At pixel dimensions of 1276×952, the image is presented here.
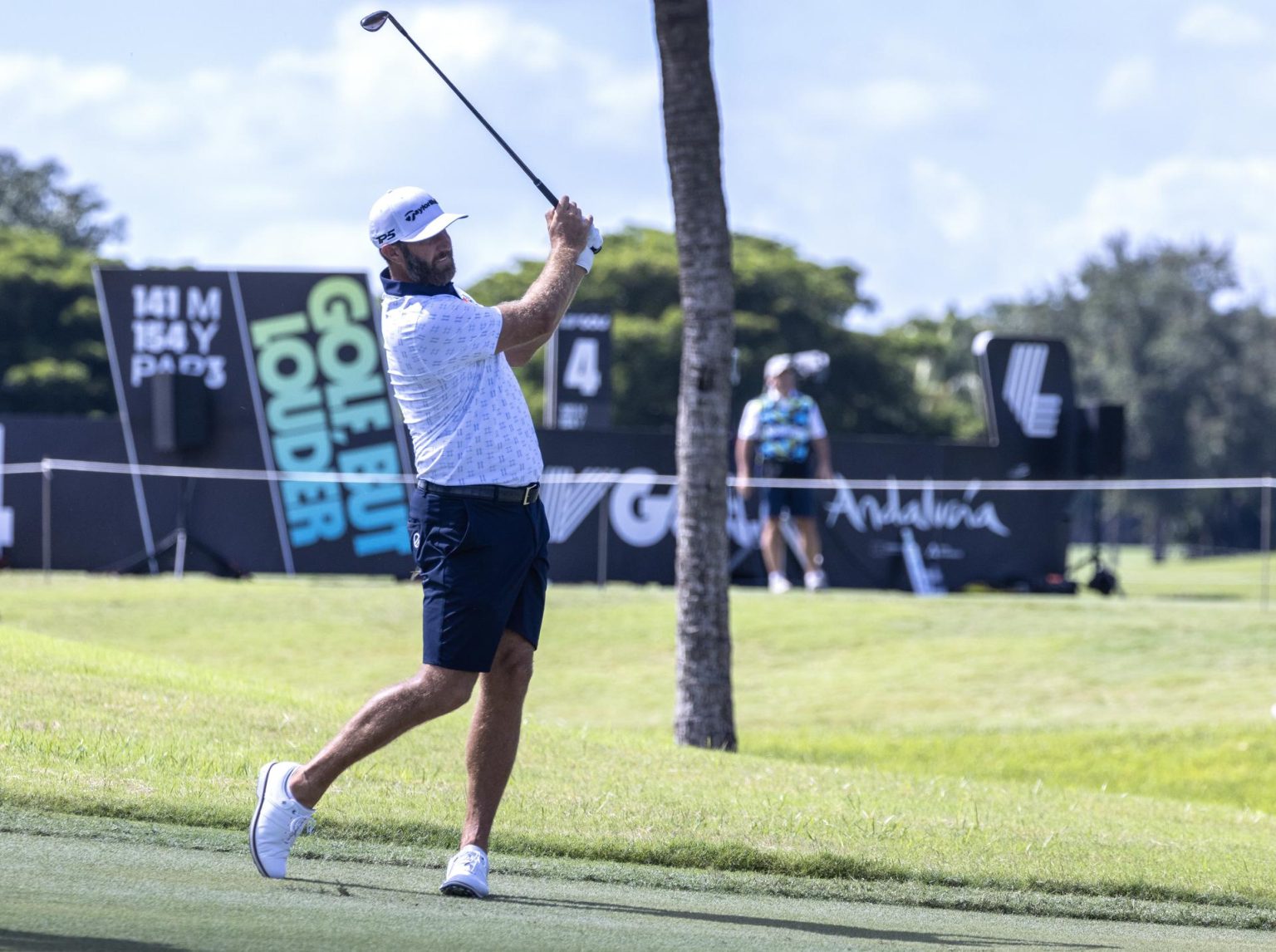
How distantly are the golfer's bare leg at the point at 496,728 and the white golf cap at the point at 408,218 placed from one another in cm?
120

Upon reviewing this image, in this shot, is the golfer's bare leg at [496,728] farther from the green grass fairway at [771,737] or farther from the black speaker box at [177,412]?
the black speaker box at [177,412]

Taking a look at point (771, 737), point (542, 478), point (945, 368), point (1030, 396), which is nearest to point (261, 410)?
point (542, 478)

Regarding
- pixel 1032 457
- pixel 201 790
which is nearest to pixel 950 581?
pixel 1032 457

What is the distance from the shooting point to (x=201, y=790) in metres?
6.30

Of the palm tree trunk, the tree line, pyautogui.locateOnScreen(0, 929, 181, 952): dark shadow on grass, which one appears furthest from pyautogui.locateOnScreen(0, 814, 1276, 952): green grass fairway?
the tree line

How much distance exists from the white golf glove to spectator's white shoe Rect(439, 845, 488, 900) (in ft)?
5.82

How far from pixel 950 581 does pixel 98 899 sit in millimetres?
16487

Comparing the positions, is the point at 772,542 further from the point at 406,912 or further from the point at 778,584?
the point at 406,912

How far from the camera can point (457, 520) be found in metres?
5.07

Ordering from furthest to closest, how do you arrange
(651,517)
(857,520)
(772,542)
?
(857,520), (651,517), (772,542)

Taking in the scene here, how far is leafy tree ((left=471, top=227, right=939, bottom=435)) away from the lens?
2260 inches

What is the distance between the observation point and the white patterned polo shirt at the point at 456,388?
5.06 meters

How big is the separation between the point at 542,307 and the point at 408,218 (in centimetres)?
46

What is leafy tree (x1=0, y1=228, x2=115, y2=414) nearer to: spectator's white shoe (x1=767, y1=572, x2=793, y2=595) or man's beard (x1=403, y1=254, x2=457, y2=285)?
spectator's white shoe (x1=767, y1=572, x2=793, y2=595)
